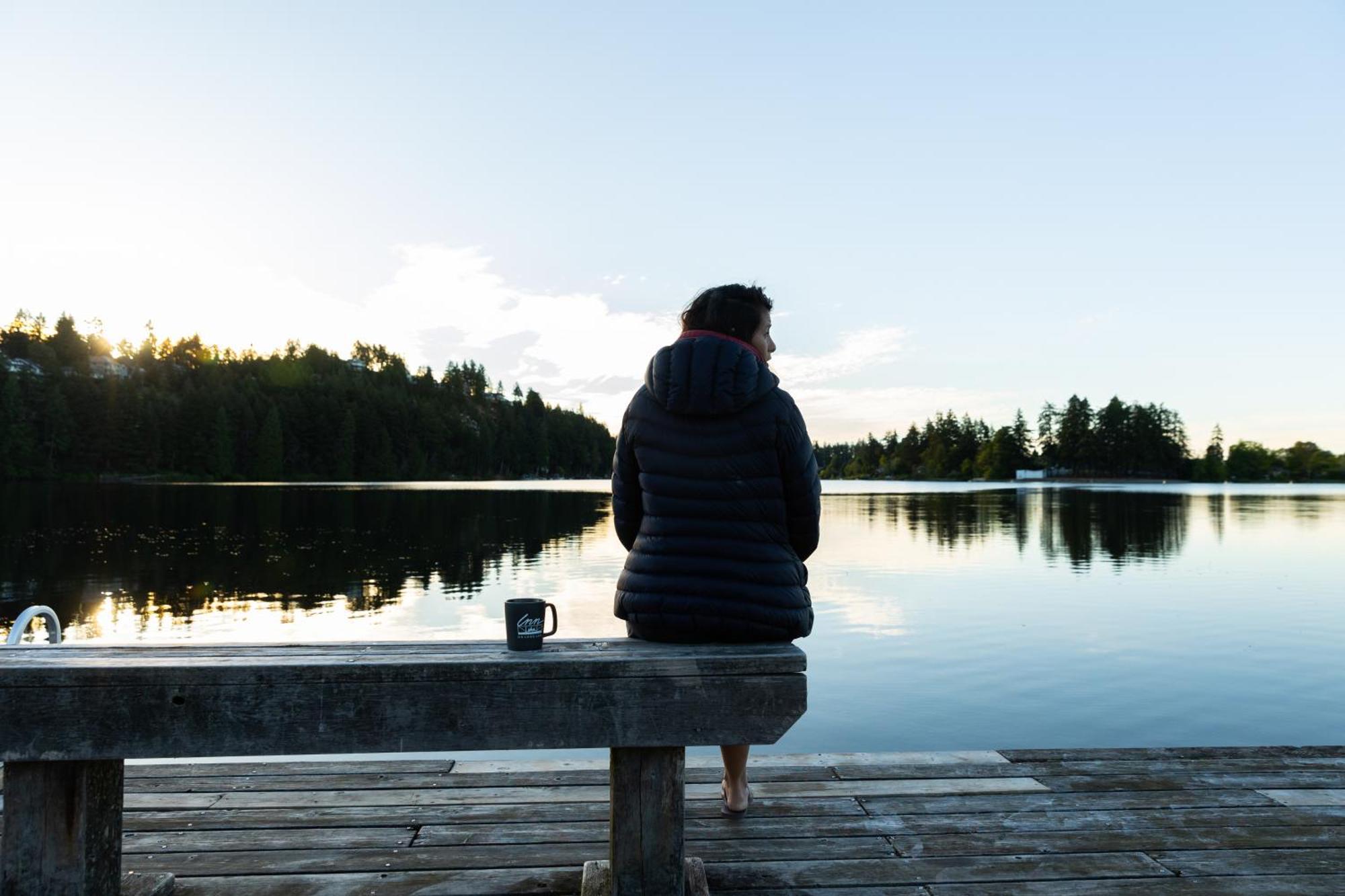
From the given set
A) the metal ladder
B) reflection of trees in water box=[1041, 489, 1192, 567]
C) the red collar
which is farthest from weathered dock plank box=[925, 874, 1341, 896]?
reflection of trees in water box=[1041, 489, 1192, 567]

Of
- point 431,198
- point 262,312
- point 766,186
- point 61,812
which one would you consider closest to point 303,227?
point 431,198

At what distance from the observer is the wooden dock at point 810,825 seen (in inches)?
116

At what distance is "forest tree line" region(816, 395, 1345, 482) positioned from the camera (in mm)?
126375

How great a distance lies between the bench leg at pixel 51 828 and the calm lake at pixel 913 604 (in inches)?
237

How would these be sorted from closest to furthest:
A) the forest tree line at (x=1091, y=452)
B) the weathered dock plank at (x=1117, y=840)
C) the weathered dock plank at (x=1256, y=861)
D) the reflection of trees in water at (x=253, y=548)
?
the weathered dock plank at (x=1256, y=861), the weathered dock plank at (x=1117, y=840), the reflection of trees in water at (x=253, y=548), the forest tree line at (x=1091, y=452)

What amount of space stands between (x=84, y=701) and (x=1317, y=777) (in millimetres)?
5181

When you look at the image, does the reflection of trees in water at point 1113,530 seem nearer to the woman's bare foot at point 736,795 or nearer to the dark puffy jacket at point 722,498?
the woman's bare foot at point 736,795

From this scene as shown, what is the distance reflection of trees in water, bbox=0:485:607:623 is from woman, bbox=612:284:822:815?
536 inches

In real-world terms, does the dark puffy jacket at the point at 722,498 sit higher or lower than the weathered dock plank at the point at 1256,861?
higher

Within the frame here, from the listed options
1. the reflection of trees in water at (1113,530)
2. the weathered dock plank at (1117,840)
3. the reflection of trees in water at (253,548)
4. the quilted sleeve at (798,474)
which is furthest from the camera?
the reflection of trees in water at (1113,530)

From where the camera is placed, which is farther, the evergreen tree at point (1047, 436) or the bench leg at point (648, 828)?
the evergreen tree at point (1047, 436)

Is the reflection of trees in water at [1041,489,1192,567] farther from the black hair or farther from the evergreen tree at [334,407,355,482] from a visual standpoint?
the evergreen tree at [334,407,355,482]

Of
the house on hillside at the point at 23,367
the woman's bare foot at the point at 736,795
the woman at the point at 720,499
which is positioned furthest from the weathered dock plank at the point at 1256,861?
the house on hillside at the point at 23,367

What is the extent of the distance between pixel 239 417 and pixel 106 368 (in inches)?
638
